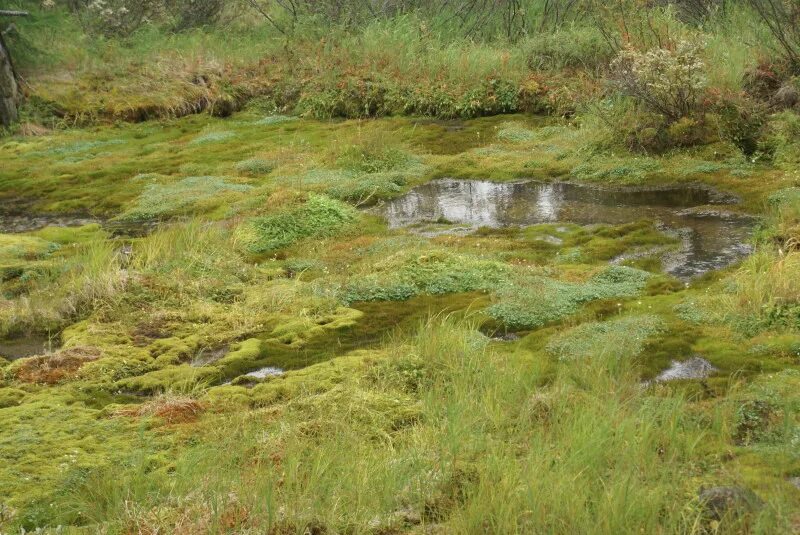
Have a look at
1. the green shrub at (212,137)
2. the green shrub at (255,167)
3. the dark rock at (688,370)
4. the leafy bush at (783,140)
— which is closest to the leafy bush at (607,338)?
the dark rock at (688,370)

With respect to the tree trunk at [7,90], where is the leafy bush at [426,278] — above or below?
below

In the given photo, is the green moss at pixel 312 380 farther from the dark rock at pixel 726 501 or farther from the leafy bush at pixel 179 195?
the leafy bush at pixel 179 195

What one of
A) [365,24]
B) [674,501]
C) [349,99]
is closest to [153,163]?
[349,99]

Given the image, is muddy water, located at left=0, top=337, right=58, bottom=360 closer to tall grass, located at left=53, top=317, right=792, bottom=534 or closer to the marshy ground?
→ the marshy ground

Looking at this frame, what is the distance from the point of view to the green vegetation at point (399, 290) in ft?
14.2

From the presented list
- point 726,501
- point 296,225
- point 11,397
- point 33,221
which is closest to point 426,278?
point 296,225

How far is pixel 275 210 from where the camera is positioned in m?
11.0

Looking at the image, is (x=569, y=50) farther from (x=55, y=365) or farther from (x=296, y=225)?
(x=55, y=365)

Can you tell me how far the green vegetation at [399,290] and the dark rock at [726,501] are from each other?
0.02 metres

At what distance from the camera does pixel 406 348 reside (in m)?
6.52

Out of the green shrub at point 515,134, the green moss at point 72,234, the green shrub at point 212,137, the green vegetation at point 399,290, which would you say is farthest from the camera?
the green shrub at point 212,137

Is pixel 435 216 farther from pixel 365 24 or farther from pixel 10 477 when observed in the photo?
pixel 365 24

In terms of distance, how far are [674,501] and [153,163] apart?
41.6ft

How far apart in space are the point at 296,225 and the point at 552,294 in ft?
12.9
